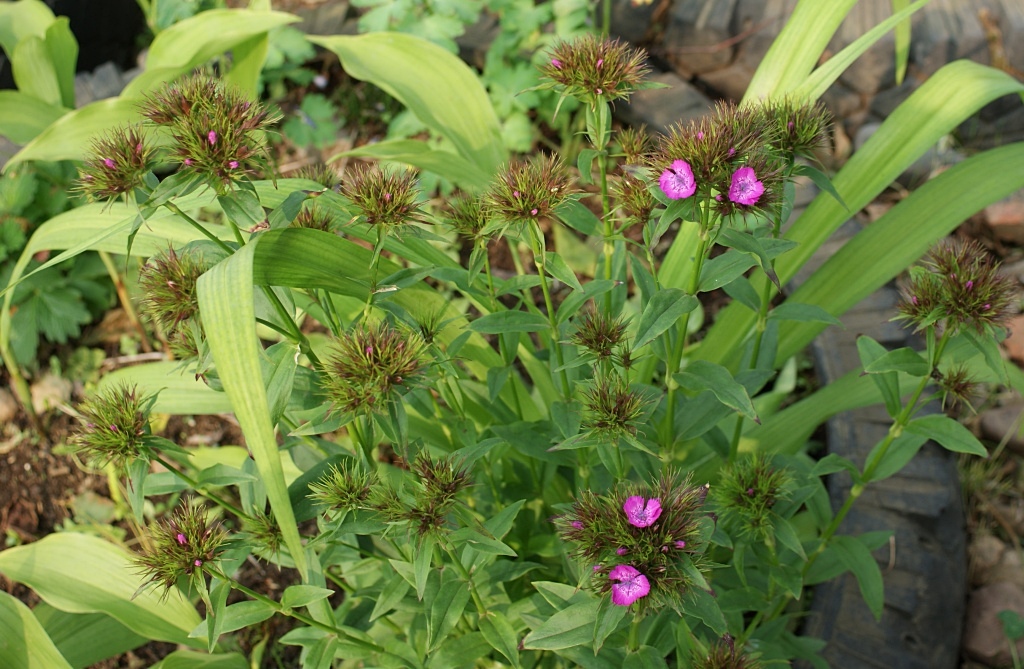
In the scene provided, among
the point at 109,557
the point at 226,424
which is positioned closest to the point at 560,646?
the point at 109,557

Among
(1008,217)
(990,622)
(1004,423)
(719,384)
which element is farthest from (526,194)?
(1008,217)

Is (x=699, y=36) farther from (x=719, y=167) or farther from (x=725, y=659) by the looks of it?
(x=725, y=659)

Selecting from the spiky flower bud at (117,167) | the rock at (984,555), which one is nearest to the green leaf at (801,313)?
the spiky flower bud at (117,167)

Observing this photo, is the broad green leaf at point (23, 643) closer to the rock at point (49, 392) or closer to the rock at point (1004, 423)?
the rock at point (49, 392)

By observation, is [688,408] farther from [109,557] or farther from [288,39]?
[288,39]

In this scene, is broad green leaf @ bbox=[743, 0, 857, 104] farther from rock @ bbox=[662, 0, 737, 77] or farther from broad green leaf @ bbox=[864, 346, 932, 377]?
rock @ bbox=[662, 0, 737, 77]

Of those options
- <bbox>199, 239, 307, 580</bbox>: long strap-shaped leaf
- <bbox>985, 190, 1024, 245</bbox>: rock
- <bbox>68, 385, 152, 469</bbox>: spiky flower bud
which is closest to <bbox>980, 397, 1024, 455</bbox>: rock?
<bbox>985, 190, 1024, 245</bbox>: rock
